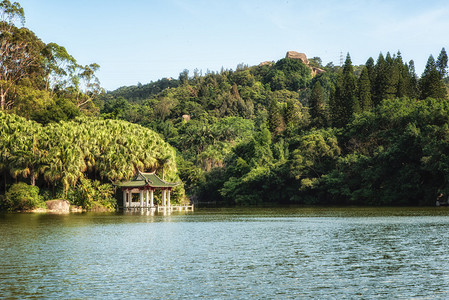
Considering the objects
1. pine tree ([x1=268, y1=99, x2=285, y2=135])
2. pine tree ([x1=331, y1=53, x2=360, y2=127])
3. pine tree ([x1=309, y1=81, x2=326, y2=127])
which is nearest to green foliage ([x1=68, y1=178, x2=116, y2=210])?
pine tree ([x1=331, y1=53, x2=360, y2=127])

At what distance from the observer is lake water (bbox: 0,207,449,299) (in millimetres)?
14586

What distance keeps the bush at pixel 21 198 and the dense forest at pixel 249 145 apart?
35 cm

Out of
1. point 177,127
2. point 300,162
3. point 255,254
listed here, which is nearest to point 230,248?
point 255,254

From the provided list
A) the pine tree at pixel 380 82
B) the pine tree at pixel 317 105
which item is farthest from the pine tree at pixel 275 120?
the pine tree at pixel 380 82

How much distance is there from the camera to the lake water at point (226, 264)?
47.9 feet

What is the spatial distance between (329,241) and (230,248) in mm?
5333

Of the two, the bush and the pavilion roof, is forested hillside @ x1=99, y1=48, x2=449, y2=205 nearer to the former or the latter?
the pavilion roof

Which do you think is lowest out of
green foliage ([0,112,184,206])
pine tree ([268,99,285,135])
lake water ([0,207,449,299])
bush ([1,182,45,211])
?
lake water ([0,207,449,299])

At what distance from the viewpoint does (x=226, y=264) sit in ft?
62.8

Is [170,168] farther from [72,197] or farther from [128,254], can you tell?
[128,254]

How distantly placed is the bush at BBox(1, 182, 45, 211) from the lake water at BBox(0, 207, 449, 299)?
21.2 m

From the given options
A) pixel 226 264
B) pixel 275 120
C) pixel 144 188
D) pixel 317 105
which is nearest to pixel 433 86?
pixel 317 105

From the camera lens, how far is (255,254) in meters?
21.8

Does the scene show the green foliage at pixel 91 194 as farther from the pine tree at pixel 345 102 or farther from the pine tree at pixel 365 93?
the pine tree at pixel 365 93
